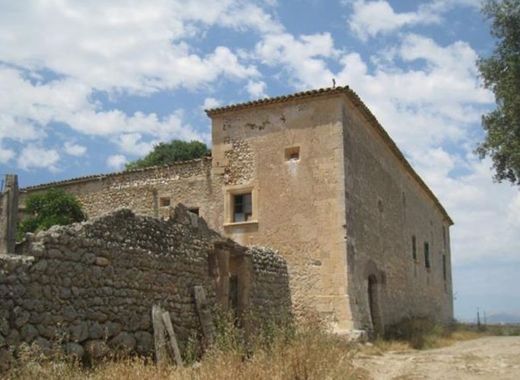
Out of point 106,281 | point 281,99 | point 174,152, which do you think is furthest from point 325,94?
point 174,152

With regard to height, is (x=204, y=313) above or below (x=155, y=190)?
below

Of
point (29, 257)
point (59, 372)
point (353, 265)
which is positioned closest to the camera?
point (59, 372)

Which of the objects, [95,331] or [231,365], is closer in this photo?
[231,365]

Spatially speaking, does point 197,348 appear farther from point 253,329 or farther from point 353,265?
point 353,265

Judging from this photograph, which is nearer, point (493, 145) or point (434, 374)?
point (434, 374)

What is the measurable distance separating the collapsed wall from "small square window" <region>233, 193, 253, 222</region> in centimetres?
517

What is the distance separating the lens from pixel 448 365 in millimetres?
11547

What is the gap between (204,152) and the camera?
31734 mm

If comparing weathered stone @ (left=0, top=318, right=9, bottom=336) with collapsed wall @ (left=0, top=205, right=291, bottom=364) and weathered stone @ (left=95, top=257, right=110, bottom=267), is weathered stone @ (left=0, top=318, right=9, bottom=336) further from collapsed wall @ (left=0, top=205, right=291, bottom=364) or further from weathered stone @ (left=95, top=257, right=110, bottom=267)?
weathered stone @ (left=95, top=257, right=110, bottom=267)

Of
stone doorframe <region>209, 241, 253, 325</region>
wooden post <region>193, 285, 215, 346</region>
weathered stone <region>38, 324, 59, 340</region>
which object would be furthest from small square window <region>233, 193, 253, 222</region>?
weathered stone <region>38, 324, 59, 340</region>

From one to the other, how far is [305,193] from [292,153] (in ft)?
4.19

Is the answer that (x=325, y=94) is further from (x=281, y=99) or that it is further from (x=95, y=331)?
(x=95, y=331)

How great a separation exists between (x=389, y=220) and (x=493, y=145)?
4529 mm

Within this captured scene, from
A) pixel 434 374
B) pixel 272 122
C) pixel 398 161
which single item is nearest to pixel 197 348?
pixel 434 374
